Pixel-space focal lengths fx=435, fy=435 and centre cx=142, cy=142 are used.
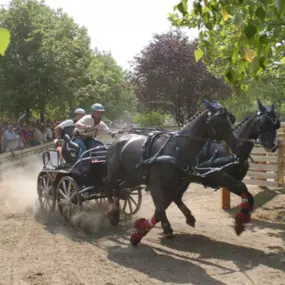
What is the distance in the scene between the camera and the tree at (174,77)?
1948cm

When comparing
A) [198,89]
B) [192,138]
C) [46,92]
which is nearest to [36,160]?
[46,92]

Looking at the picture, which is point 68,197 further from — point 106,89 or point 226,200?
point 106,89

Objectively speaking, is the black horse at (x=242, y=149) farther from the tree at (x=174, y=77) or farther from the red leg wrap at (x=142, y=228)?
the tree at (x=174, y=77)

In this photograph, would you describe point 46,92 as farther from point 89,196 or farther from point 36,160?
point 89,196

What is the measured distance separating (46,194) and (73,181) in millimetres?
1221

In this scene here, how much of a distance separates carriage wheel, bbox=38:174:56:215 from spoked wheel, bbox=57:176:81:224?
0.94 feet

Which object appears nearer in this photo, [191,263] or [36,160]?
[191,263]

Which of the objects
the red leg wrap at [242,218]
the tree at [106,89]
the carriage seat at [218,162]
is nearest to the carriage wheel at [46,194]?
the carriage seat at [218,162]

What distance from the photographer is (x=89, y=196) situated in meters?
7.50

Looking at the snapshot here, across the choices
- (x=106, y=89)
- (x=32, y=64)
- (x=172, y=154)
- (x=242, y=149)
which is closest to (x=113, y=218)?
(x=172, y=154)

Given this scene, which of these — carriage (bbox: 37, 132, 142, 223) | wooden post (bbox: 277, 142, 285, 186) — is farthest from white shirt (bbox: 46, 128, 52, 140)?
wooden post (bbox: 277, 142, 285, 186)

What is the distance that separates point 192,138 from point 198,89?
557 inches

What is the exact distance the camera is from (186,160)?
620cm

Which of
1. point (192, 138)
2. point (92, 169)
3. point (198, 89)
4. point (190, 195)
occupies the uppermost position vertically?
point (198, 89)
